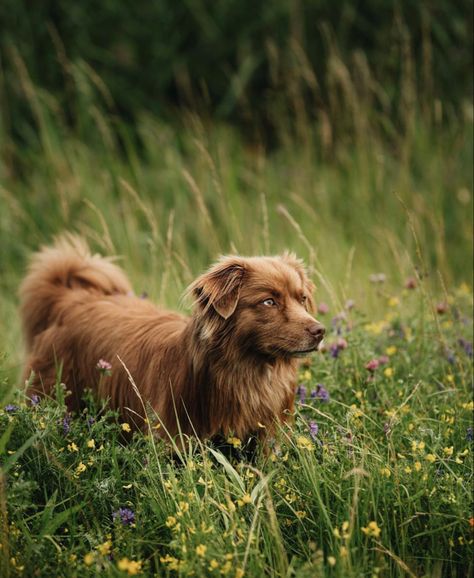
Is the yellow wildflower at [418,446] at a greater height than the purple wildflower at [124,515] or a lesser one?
greater

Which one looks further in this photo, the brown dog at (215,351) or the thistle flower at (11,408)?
the brown dog at (215,351)

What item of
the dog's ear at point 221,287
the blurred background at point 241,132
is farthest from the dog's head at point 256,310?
the blurred background at point 241,132

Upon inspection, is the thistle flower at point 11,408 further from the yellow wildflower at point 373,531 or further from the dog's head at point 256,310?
the yellow wildflower at point 373,531

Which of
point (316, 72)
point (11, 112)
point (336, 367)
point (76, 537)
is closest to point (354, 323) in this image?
point (336, 367)

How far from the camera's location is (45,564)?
2.61 meters

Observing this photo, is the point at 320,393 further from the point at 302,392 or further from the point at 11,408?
the point at 11,408

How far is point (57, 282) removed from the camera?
4.50 meters

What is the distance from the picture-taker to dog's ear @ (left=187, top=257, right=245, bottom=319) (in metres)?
3.36

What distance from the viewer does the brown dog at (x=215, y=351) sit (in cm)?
340

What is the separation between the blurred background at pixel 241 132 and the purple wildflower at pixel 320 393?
1357 mm

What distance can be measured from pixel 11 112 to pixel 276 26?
2939mm

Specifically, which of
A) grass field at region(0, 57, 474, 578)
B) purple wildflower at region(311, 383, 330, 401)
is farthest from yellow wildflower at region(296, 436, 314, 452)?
purple wildflower at region(311, 383, 330, 401)

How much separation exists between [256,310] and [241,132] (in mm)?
5473

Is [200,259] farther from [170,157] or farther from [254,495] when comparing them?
[254,495]
